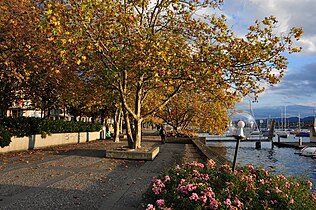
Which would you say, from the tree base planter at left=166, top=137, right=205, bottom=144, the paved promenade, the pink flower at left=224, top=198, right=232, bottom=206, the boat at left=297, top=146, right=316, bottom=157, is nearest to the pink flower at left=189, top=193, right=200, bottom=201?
the pink flower at left=224, top=198, right=232, bottom=206

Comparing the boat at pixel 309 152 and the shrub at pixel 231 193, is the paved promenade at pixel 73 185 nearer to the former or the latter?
the shrub at pixel 231 193

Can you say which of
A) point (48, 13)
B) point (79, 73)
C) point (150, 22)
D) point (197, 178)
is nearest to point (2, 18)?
point (48, 13)

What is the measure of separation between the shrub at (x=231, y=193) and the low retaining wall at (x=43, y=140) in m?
13.5

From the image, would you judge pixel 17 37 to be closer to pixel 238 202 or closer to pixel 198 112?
pixel 238 202

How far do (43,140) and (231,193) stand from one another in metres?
19.1

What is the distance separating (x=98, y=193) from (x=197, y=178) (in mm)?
2907

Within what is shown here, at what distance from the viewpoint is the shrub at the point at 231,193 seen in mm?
4082

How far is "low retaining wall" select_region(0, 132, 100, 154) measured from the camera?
668 inches

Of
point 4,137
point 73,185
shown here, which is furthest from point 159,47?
point 4,137

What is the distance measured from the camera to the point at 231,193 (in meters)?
4.45

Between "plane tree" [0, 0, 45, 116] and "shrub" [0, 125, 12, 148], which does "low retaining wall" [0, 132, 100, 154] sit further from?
"plane tree" [0, 0, 45, 116]

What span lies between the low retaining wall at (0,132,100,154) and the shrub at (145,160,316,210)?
44.2 ft

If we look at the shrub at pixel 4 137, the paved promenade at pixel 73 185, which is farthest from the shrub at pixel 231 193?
the shrub at pixel 4 137

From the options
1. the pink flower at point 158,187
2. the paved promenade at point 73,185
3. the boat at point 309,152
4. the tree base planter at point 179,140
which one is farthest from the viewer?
the boat at point 309,152
